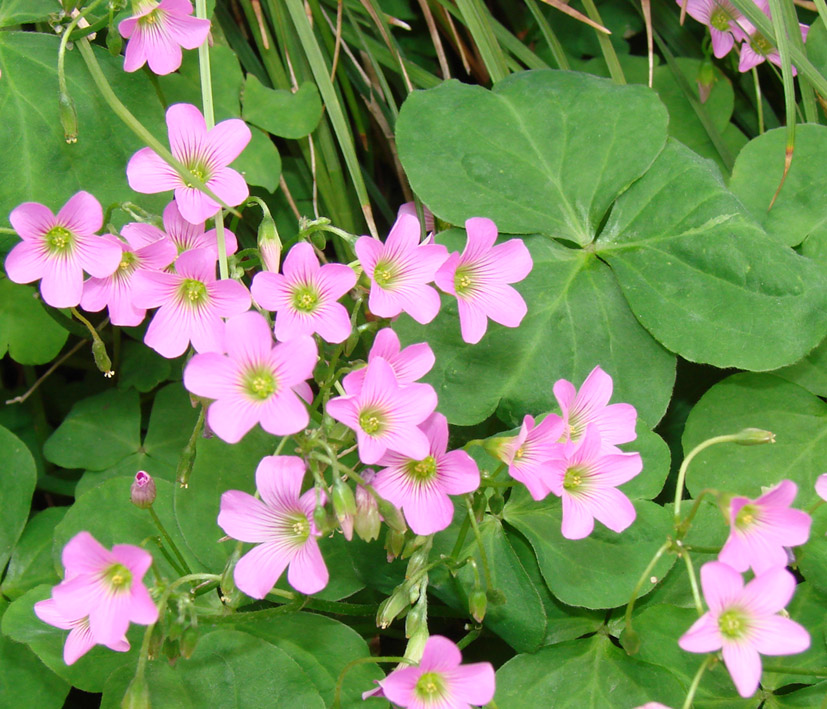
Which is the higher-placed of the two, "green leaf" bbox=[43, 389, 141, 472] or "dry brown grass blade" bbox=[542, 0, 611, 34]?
"dry brown grass blade" bbox=[542, 0, 611, 34]

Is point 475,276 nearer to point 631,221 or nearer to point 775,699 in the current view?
point 631,221

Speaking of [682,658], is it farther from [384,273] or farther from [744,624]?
[384,273]

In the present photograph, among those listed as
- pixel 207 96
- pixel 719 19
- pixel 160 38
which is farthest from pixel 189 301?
pixel 719 19

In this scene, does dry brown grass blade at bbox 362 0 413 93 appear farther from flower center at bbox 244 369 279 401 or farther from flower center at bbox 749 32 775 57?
flower center at bbox 244 369 279 401

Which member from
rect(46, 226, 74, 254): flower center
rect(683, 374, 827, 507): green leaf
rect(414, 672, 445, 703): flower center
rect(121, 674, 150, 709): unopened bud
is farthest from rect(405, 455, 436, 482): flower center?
rect(46, 226, 74, 254): flower center

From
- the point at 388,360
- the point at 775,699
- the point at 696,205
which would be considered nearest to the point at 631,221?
the point at 696,205
